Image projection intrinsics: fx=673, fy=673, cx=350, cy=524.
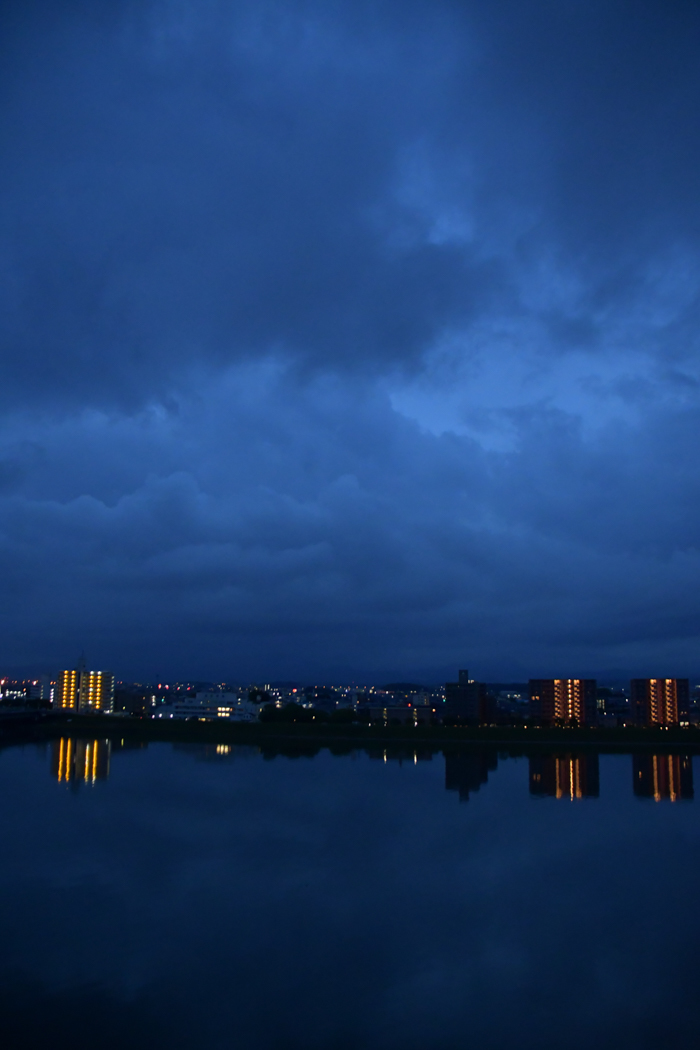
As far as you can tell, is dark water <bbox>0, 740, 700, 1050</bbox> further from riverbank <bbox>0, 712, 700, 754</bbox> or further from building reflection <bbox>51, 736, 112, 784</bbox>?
riverbank <bbox>0, 712, 700, 754</bbox>

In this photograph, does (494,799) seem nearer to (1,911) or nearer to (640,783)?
(640,783)

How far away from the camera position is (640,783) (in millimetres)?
21156

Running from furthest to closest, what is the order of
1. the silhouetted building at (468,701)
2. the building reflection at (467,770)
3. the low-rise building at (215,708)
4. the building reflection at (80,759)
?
1. the low-rise building at (215,708)
2. the silhouetted building at (468,701)
3. the building reflection at (80,759)
4. the building reflection at (467,770)

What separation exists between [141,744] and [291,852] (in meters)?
22.4

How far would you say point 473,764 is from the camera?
25469mm

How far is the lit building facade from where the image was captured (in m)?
77.6

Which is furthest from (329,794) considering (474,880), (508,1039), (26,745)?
(26,745)

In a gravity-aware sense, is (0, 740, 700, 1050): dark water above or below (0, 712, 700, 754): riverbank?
above

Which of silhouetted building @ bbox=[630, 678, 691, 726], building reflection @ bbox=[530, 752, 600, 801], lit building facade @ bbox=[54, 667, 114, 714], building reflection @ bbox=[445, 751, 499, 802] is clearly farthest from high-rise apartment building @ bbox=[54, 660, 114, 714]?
building reflection @ bbox=[530, 752, 600, 801]

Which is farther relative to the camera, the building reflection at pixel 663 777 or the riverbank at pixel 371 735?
the riverbank at pixel 371 735

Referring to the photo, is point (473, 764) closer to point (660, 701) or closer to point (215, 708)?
point (660, 701)

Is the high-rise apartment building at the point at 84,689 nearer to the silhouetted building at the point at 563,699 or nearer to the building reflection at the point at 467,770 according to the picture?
the silhouetted building at the point at 563,699

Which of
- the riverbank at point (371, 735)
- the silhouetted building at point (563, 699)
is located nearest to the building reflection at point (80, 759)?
the riverbank at point (371, 735)

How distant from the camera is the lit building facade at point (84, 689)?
254 ft
